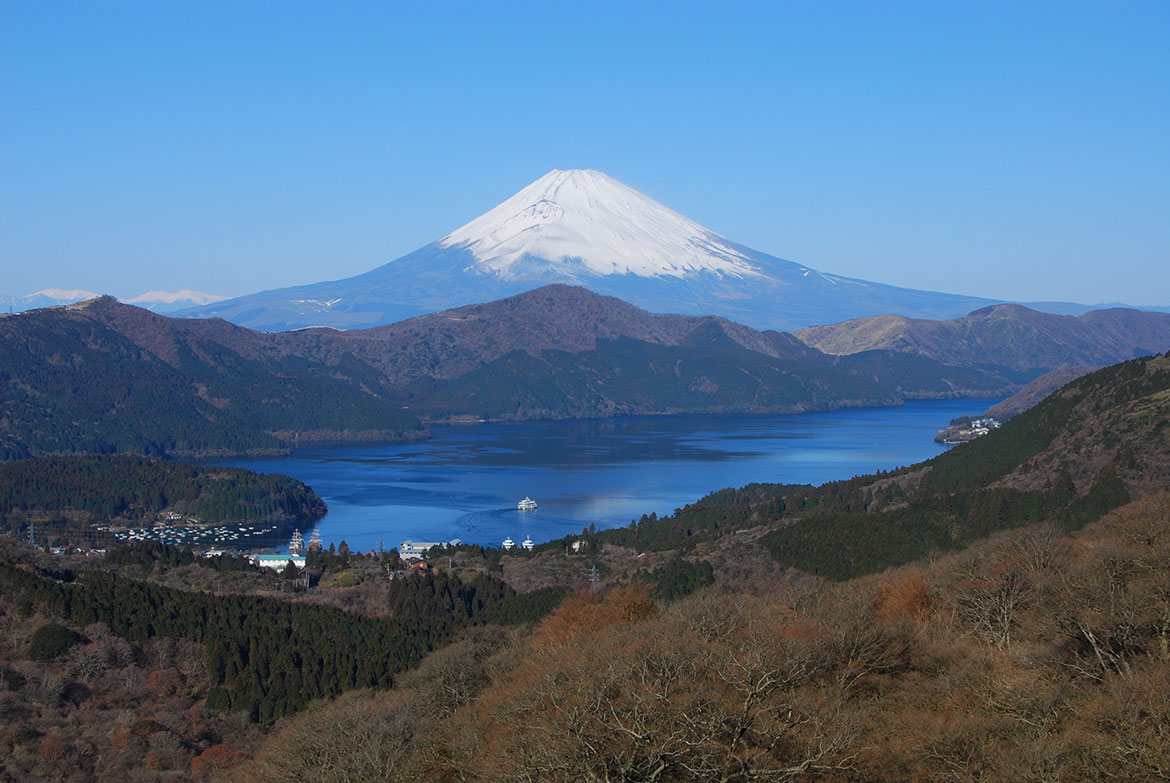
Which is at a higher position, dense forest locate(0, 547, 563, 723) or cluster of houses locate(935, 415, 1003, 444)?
cluster of houses locate(935, 415, 1003, 444)

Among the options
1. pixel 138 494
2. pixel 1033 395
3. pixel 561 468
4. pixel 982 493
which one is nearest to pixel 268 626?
pixel 982 493

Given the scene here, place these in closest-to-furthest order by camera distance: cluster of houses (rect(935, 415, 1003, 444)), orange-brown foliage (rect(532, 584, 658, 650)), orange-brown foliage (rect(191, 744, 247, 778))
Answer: orange-brown foliage (rect(532, 584, 658, 650))
orange-brown foliage (rect(191, 744, 247, 778))
cluster of houses (rect(935, 415, 1003, 444))

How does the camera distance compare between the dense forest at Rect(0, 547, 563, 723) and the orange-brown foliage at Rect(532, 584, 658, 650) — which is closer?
the orange-brown foliage at Rect(532, 584, 658, 650)

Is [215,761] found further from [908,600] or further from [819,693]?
[908,600]

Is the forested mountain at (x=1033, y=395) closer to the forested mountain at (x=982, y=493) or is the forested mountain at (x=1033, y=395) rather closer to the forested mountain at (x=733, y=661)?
the forested mountain at (x=982, y=493)

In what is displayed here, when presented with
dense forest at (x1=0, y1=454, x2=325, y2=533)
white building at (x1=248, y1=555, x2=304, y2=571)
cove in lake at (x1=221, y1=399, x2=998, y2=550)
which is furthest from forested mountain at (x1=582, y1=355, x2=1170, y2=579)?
dense forest at (x1=0, y1=454, x2=325, y2=533)

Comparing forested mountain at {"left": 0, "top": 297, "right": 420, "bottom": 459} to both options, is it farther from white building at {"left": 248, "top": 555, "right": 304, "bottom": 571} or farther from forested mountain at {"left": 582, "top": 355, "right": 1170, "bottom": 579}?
forested mountain at {"left": 582, "top": 355, "right": 1170, "bottom": 579}
